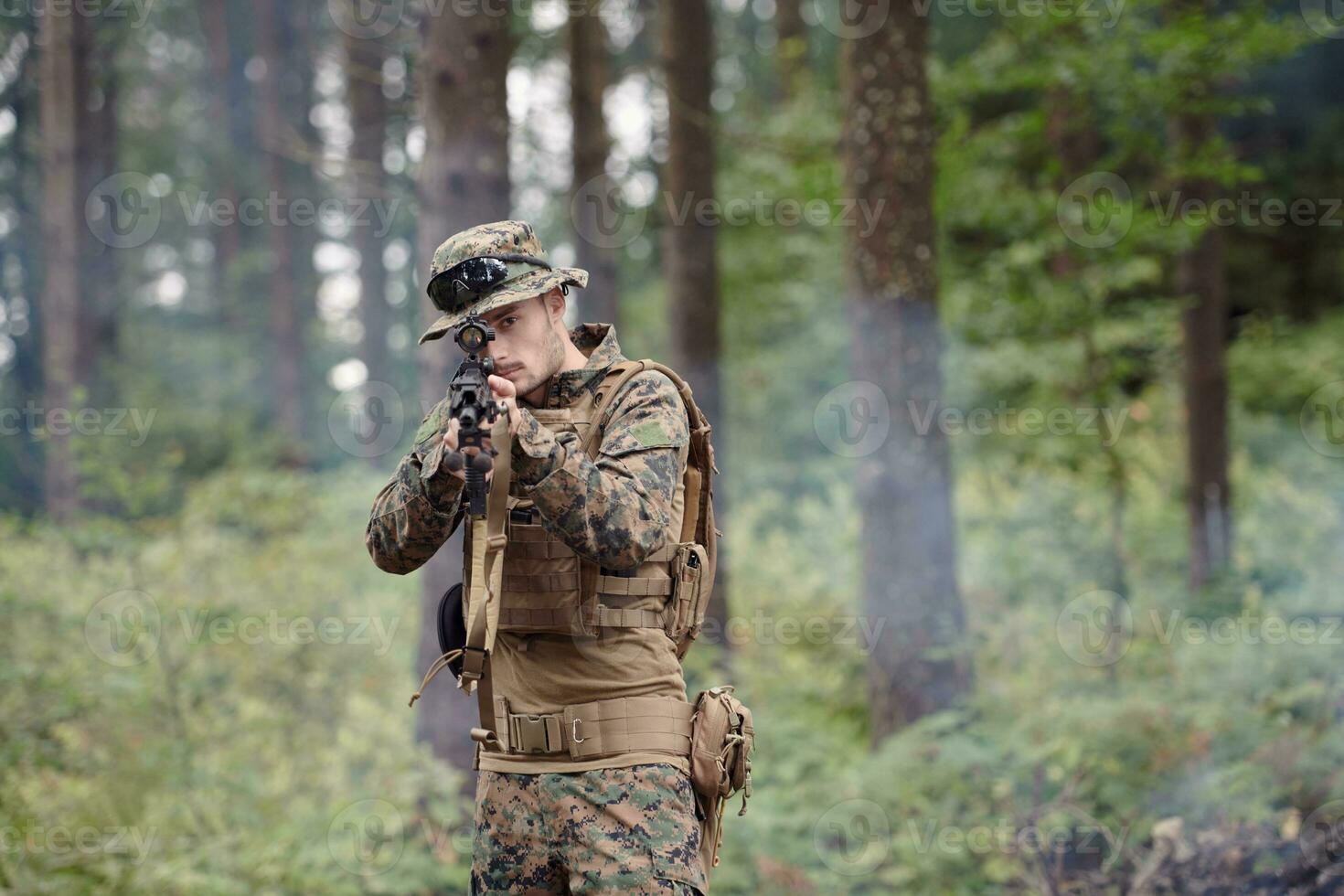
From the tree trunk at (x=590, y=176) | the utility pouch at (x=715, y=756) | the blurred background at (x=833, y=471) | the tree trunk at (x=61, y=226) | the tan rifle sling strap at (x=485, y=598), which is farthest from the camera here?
the tree trunk at (x=61, y=226)

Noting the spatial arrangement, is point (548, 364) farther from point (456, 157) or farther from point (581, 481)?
point (456, 157)

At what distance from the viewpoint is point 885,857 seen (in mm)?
5988

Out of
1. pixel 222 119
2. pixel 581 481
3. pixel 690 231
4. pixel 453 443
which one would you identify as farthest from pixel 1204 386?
pixel 222 119

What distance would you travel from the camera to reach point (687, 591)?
311 cm

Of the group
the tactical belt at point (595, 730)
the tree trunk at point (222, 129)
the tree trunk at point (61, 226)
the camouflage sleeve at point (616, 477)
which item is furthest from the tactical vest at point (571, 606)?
the tree trunk at point (222, 129)

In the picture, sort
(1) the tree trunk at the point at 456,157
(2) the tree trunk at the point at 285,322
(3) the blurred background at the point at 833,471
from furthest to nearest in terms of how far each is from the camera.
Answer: (2) the tree trunk at the point at 285,322 → (1) the tree trunk at the point at 456,157 → (3) the blurred background at the point at 833,471

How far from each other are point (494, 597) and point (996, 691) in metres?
6.39

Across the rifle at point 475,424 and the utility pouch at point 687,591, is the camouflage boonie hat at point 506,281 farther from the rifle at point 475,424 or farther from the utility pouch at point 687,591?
the utility pouch at point 687,591


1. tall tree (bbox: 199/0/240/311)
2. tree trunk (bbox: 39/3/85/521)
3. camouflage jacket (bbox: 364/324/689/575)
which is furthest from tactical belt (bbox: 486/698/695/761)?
tall tree (bbox: 199/0/240/311)

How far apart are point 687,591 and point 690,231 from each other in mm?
7114

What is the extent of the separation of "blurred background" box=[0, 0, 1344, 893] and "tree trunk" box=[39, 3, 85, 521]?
0.19 feet

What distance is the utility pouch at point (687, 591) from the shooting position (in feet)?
10.1

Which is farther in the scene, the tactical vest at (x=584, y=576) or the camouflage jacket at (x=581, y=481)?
the tactical vest at (x=584, y=576)

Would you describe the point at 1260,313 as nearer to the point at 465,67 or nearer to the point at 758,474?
the point at 758,474
